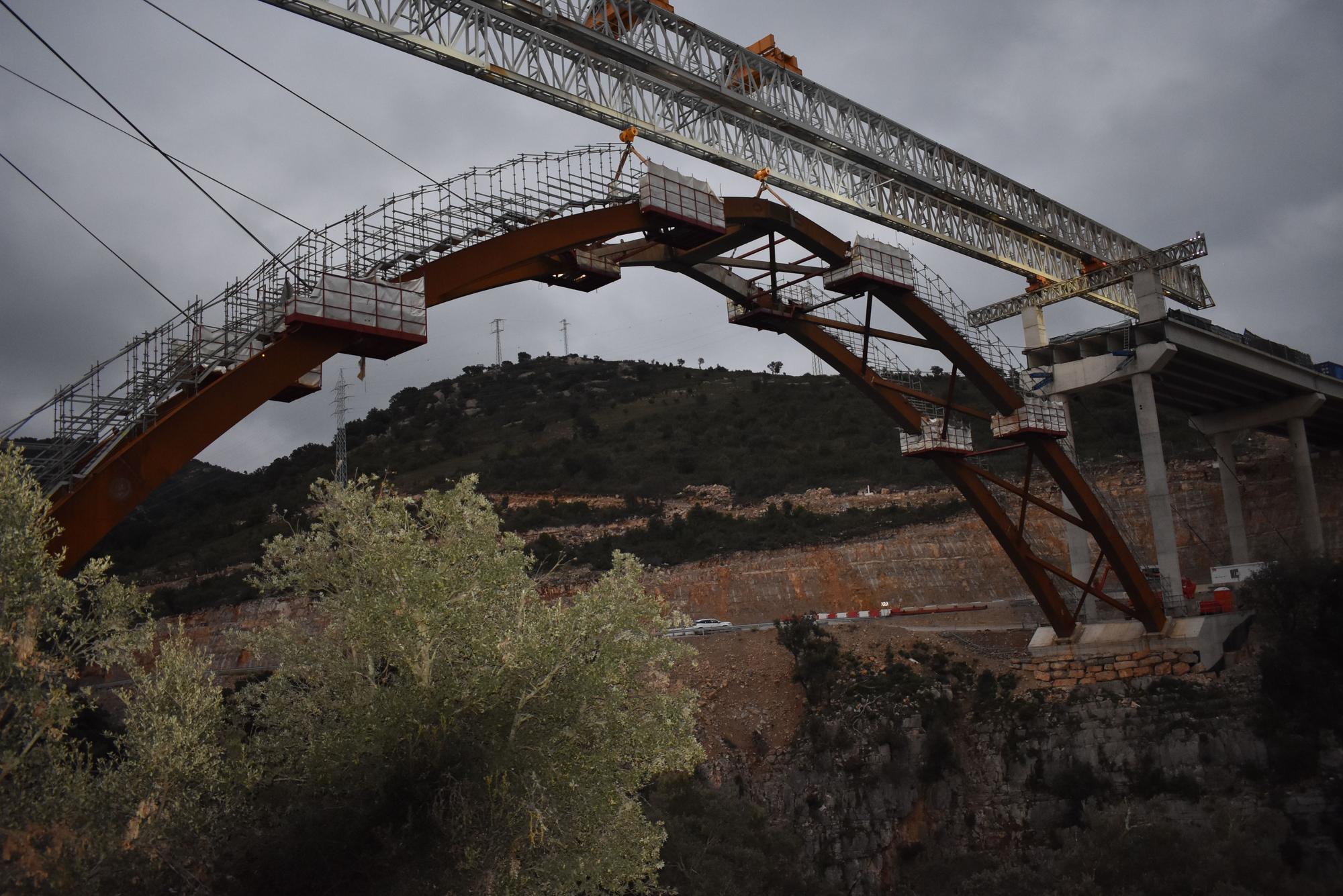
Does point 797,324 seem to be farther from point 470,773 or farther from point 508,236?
point 470,773

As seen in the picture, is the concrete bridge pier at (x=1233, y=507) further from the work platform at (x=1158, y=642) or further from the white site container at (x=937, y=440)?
the white site container at (x=937, y=440)

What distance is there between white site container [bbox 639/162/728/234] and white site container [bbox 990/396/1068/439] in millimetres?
10897

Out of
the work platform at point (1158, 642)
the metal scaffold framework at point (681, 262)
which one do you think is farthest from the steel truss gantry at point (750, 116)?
the work platform at point (1158, 642)

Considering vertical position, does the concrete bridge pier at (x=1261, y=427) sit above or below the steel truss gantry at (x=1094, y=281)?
below

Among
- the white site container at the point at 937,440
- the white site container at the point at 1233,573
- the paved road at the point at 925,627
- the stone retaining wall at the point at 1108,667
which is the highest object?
the white site container at the point at 937,440

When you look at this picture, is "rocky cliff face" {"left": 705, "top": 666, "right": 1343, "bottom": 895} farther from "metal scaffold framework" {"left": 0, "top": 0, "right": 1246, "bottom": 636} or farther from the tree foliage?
the tree foliage

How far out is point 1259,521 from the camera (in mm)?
42906

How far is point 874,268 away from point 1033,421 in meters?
6.47

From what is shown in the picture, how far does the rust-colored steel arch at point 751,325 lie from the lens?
13.9 m

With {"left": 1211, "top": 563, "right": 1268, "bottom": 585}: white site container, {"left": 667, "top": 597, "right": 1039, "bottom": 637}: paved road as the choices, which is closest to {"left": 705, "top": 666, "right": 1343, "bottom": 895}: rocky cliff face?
{"left": 667, "top": 597, "right": 1039, "bottom": 637}: paved road

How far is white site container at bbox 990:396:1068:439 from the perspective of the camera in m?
27.0

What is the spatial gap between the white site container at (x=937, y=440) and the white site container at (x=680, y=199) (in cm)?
966

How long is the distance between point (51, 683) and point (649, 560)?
120ft

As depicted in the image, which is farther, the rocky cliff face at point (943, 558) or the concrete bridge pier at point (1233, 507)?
the rocky cliff face at point (943, 558)
